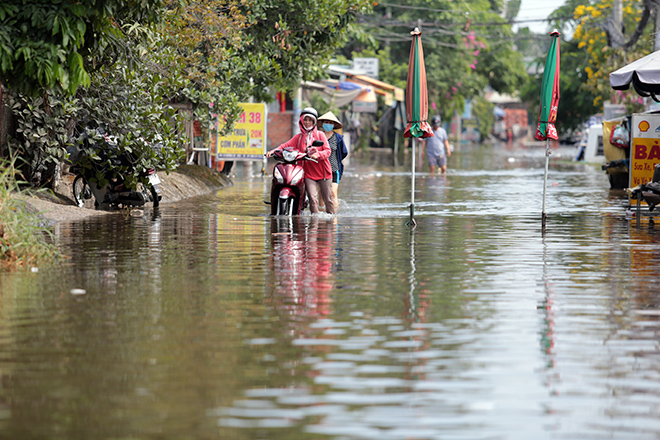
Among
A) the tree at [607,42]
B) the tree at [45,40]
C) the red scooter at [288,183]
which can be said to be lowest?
the red scooter at [288,183]

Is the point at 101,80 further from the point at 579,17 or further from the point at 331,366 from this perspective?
the point at 579,17

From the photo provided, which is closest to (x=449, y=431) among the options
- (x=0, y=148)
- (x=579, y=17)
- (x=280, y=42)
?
(x=0, y=148)

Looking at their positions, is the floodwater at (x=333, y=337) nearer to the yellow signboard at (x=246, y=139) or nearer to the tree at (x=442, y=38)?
the yellow signboard at (x=246, y=139)

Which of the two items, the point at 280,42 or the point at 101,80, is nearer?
the point at 101,80

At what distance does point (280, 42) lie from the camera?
27.2 meters

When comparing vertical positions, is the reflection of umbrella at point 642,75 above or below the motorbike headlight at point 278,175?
above

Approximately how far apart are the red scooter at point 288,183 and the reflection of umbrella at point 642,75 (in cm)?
485

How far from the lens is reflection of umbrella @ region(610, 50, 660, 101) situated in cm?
1806

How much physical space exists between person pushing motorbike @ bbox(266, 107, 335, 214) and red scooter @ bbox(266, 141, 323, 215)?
0.10 meters

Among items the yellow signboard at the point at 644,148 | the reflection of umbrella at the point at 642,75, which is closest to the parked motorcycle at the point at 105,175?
the reflection of umbrella at the point at 642,75

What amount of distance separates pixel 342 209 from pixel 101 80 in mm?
4613

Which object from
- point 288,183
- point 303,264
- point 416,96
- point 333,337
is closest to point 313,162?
point 288,183

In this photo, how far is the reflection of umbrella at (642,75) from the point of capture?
1806 cm

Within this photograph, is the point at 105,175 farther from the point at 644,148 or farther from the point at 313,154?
the point at 644,148
